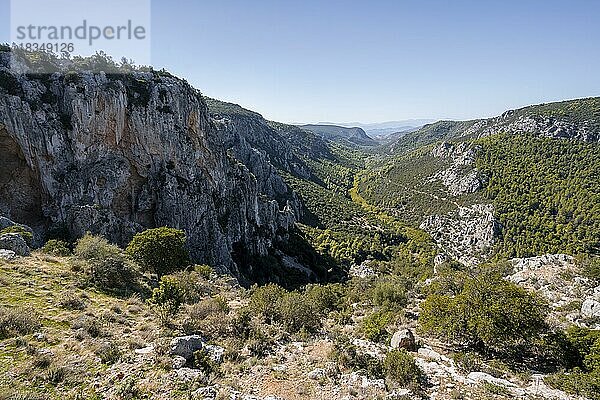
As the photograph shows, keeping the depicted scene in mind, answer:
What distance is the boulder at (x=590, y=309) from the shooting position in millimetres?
19644

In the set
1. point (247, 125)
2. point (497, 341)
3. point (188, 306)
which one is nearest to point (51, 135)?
point (188, 306)

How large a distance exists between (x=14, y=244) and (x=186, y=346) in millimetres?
17907

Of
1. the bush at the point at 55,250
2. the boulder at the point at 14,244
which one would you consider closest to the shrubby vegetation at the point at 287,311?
the boulder at the point at 14,244

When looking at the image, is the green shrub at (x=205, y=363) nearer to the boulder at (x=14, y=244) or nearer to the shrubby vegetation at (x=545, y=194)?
the boulder at (x=14, y=244)

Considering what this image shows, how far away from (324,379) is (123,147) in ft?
161

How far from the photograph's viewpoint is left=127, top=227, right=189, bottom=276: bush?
28484mm

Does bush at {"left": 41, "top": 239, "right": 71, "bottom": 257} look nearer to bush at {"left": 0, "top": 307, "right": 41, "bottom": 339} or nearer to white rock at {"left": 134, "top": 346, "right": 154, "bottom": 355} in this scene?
bush at {"left": 0, "top": 307, "right": 41, "bottom": 339}

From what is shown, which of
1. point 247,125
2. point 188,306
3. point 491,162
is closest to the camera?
point 188,306

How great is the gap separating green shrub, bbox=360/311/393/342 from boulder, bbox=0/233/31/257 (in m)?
23.4

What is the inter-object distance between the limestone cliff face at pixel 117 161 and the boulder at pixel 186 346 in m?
33.2

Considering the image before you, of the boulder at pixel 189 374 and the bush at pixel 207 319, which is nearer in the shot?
the boulder at pixel 189 374

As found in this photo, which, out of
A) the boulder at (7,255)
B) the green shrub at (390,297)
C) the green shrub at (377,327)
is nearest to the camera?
the green shrub at (377,327)

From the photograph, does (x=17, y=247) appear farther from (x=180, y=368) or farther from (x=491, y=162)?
(x=491, y=162)

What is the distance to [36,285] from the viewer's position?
59.0 ft
